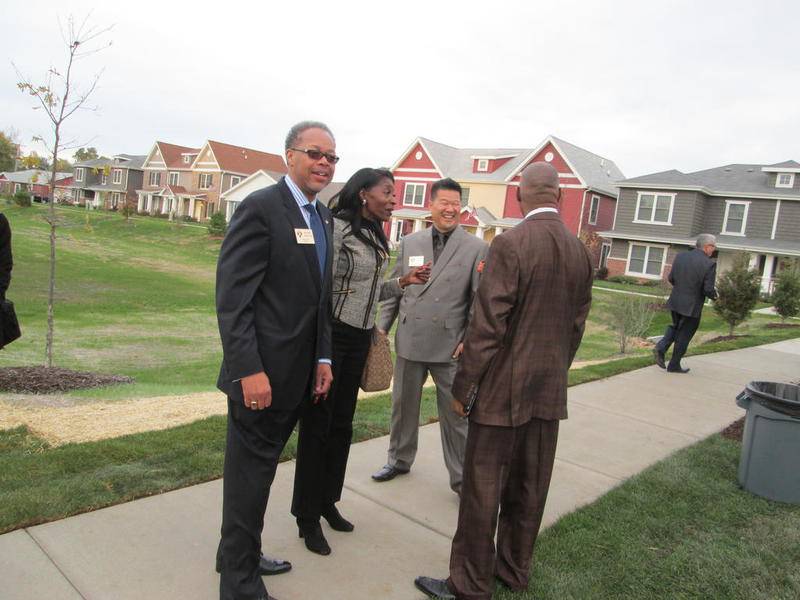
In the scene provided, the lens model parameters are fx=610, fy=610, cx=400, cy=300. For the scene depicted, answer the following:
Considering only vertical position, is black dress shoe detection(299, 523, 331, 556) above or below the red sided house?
below

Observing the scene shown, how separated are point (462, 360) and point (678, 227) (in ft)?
111

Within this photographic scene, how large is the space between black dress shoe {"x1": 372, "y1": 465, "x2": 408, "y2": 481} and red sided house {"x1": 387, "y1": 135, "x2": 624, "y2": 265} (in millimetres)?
32670

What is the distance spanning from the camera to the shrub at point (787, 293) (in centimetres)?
1822

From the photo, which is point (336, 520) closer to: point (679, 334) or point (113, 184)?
point (679, 334)

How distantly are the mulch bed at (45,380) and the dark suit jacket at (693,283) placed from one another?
8.27 meters

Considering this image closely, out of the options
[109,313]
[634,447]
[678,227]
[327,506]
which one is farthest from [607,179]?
[327,506]

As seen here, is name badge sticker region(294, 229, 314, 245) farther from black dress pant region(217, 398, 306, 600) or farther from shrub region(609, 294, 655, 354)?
shrub region(609, 294, 655, 354)

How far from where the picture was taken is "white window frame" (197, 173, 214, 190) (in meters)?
60.0

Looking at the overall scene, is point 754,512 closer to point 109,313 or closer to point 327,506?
point 327,506

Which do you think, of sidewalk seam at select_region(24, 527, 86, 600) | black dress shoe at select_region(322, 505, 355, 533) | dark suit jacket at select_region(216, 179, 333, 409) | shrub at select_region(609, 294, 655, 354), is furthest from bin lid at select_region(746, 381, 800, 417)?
shrub at select_region(609, 294, 655, 354)

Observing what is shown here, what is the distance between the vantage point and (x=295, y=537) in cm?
342

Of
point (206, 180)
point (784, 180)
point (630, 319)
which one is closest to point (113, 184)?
point (206, 180)

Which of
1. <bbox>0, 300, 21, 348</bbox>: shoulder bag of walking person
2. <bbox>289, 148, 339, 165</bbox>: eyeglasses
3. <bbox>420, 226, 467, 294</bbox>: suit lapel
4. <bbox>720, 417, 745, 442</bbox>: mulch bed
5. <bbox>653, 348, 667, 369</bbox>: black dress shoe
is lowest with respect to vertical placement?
<bbox>720, 417, 745, 442</bbox>: mulch bed

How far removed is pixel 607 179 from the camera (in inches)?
1619
